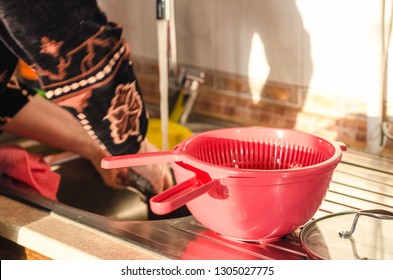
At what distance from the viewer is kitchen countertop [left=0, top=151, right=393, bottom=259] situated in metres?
0.85

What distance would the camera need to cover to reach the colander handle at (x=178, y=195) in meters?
0.71

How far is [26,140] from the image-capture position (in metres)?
1.44

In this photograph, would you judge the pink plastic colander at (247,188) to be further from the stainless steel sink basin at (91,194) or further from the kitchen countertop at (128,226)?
the stainless steel sink basin at (91,194)

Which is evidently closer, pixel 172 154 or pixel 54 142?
pixel 172 154

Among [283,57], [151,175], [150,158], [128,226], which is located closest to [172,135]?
[151,175]

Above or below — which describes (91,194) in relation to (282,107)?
below

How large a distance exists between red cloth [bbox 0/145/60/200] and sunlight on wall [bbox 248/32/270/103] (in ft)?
1.50

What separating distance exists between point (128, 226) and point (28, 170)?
0.29 meters

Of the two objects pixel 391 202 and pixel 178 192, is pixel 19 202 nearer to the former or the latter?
pixel 178 192

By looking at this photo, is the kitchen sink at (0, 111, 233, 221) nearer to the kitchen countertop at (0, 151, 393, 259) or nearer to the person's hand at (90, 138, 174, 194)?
the person's hand at (90, 138, 174, 194)

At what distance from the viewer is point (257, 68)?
135cm

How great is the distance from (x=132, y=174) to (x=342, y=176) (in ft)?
1.25

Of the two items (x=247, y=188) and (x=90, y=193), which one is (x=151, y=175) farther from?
(x=247, y=188)
